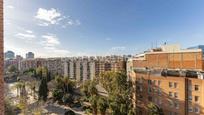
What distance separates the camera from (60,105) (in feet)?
111

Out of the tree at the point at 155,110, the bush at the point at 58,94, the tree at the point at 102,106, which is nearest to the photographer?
the tree at the point at 155,110

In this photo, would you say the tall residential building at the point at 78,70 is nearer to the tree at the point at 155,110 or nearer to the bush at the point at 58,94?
the bush at the point at 58,94

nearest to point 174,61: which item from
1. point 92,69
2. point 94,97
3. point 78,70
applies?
point 94,97

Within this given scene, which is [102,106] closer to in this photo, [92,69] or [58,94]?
[58,94]

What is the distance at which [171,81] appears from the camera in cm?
2172

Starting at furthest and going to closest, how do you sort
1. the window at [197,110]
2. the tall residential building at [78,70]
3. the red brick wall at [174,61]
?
1. the tall residential building at [78,70]
2. the red brick wall at [174,61]
3. the window at [197,110]

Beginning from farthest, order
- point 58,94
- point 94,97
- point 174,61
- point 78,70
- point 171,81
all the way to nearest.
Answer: point 78,70 → point 58,94 → point 94,97 → point 174,61 → point 171,81

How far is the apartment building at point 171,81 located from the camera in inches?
778

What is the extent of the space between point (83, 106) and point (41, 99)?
7450 mm

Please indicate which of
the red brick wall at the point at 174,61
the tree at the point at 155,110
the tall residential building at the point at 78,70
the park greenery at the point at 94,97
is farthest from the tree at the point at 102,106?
the tall residential building at the point at 78,70

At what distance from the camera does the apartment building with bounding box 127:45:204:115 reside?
778 inches

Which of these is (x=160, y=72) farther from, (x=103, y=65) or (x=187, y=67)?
(x=103, y=65)

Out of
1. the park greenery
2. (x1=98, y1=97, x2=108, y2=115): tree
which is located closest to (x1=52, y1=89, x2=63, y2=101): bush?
the park greenery

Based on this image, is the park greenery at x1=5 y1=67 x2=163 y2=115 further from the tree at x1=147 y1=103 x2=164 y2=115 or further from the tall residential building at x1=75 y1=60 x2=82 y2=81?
the tall residential building at x1=75 y1=60 x2=82 y2=81
